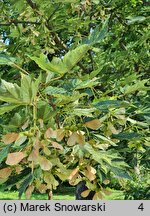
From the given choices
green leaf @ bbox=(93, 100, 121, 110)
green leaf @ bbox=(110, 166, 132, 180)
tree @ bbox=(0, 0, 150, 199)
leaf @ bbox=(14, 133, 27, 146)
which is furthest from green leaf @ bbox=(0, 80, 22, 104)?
green leaf @ bbox=(110, 166, 132, 180)

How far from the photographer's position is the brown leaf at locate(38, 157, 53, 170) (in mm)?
1041

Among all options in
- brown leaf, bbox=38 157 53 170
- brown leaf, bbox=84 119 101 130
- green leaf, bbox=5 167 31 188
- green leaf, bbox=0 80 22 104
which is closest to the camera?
green leaf, bbox=0 80 22 104

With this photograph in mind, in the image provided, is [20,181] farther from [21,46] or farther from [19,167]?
[21,46]

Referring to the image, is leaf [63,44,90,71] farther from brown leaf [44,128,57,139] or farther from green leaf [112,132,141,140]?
green leaf [112,132,141,140]

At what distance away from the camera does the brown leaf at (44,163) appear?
1.04 metres

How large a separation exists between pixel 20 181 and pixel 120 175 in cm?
31

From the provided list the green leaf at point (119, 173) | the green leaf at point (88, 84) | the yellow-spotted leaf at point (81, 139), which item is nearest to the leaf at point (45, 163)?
the yellow-spotted leaf at point (81, 139)

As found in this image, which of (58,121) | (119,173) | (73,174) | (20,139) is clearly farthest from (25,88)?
(119,173)

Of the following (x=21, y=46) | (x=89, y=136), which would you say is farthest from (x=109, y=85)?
(x=89, y=136)

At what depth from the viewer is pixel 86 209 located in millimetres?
1539

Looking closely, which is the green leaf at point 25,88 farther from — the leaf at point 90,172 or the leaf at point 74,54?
the leaf at point 90,172

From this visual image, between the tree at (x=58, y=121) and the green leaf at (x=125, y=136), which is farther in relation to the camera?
the green leaf at (x=125, y=136)

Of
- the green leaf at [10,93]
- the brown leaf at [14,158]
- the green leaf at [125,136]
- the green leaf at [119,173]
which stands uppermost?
the green leaf at [10,93]

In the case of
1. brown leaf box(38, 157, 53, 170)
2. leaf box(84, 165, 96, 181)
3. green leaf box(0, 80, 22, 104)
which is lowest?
leaf box(84, 165, 96, 181)
